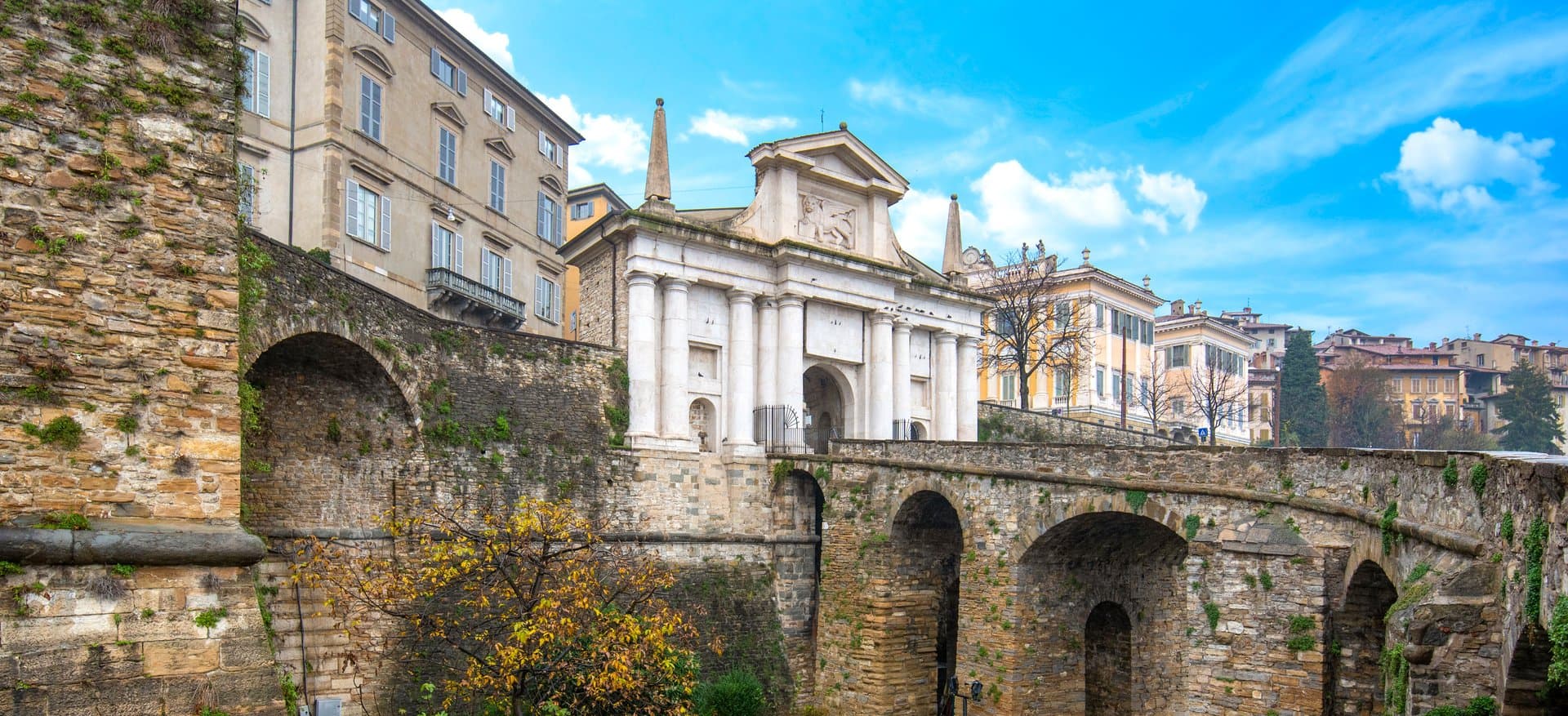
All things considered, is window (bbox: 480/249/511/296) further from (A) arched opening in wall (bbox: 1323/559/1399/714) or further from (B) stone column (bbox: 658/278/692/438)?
(A) arched opening in wall (bbox: 1323/559/1399/714)

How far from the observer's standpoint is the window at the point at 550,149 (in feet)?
123

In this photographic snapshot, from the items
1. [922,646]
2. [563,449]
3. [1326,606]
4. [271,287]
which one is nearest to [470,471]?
[563,449]

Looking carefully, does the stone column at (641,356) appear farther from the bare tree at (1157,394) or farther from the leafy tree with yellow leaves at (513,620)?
the bare tree at (1157,394)

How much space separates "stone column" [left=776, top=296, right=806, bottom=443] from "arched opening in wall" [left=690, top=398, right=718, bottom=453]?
1.87m

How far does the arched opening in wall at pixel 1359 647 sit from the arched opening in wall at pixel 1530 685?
558 cm

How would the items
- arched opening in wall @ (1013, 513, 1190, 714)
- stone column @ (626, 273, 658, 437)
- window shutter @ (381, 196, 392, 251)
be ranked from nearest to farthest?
arched opening in wall @ (1013, 513, 1190, 714) → stone column @ (626, 273, 658, 437) → window shutter @ (381, 196, 392, 251)

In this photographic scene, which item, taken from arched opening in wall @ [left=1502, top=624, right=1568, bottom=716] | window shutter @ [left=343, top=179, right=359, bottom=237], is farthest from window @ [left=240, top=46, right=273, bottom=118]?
arched opening in wall @ [left=1502, top=624, right=1568, bottom=716]

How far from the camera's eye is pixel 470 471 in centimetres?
2131

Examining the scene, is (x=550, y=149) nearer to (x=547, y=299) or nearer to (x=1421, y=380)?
(x=547, y=299)

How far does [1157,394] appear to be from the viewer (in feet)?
167

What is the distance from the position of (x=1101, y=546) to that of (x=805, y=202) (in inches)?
501

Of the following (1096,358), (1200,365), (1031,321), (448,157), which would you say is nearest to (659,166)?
(448,157)

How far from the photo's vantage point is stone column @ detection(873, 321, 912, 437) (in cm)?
3016

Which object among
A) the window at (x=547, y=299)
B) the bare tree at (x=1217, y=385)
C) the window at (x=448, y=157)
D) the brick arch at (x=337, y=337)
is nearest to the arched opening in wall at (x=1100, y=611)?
the brick arch at (x=337, y=337)
